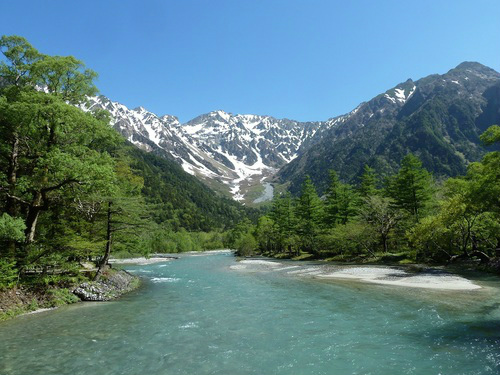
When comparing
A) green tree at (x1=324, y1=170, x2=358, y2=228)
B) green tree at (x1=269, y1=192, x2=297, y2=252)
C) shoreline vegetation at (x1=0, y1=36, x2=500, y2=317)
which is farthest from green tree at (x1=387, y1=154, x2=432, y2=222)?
green tree at (x1=269, y1=192, x2=297, y2=252)

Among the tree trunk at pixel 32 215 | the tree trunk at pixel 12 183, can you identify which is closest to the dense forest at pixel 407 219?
the tree trunk at pixel 32 215

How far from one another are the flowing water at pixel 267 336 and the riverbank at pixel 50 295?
119 cm

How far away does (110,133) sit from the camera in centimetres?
2461

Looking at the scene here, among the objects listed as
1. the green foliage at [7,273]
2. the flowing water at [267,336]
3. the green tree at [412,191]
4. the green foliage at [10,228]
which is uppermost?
the green tree at [412,191]

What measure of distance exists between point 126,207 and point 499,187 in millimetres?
32397

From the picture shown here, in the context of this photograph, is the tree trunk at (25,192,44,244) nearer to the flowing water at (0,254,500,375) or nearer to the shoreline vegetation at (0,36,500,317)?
the shoreline vegetation at (0,36,500,317)

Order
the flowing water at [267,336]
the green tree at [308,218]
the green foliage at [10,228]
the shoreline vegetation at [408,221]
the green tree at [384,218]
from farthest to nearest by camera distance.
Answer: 1. the green tree at [308,218]
2. the green tree at [384,218]
3. the shoreline vegetation at [408,221]
4. the green foliage at [10,228]
5. the flowing water at [267,336]

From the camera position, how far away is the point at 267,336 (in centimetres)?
1469

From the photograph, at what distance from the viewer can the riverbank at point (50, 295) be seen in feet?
61.4

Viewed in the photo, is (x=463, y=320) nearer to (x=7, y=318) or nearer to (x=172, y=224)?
(x=7, y=318)

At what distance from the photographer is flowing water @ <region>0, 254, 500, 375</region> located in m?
11.2

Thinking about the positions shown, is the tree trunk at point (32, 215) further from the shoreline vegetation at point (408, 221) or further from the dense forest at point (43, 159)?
the shoreline vegetation at point (408, 221)

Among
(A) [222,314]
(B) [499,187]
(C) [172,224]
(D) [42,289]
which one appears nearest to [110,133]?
(D) [42,289]

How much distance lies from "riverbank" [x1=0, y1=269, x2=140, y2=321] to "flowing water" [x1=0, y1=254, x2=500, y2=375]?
3.90ft
